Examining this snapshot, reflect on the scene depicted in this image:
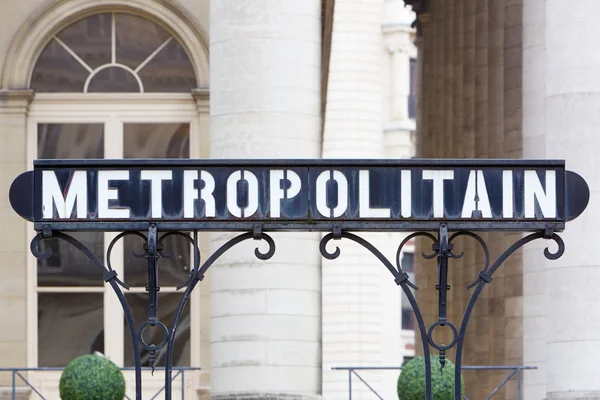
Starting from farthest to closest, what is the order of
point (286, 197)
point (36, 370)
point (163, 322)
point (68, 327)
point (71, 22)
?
point (71, 22)
point (68, 327)
point (163, 322)
point (36, 370)
point (286, 197)

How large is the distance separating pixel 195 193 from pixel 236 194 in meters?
0.36

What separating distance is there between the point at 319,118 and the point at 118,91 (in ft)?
19.0

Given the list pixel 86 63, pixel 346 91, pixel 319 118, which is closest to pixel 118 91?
pixel 86 63

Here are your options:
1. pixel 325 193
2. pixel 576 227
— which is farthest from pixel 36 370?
pixel 325 193

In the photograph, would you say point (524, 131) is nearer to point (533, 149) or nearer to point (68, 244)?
point (533, 149)

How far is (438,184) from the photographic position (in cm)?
1709

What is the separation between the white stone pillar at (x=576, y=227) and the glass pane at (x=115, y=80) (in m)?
8.04

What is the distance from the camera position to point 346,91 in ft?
184

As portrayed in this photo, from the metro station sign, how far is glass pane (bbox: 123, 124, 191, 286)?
535 inches

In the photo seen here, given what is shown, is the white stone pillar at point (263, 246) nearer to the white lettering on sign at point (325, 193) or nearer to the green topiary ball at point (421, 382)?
the green topiary ball at point (421, 382)

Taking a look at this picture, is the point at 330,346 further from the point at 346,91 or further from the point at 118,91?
the point at 118,91

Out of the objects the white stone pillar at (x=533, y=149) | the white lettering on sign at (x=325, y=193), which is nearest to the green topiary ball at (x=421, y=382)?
the white lettering on sign at (x=325, y=193)

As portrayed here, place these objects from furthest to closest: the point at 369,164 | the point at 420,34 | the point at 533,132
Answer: the point at 420,34, the point at 533,132, the point at 369,164

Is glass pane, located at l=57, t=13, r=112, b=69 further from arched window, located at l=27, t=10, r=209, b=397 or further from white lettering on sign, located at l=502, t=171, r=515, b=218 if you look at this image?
white lettering on sign, located at l=502, t=171, r=515, b=218
